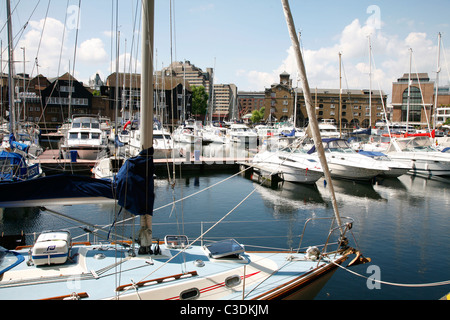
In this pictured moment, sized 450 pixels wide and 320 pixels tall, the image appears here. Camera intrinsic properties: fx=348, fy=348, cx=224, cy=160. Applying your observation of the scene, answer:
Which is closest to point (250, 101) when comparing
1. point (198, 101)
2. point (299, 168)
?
point (198, 101)

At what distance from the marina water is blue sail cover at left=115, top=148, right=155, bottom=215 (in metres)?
0.53

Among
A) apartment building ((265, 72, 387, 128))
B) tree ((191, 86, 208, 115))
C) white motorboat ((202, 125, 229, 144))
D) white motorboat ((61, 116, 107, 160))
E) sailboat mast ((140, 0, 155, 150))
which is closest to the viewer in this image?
sailboat mast ((140, 0, 155, 150))

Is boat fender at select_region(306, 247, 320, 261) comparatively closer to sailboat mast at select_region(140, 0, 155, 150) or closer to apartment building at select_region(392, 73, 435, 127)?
sailboat mast at select_region(140, 0, 155, 150)

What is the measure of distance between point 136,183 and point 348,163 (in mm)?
→ 26644

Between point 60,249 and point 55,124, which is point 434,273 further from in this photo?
point 55,124

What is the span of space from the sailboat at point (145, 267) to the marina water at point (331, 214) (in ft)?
2.67

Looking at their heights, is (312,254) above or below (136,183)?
below

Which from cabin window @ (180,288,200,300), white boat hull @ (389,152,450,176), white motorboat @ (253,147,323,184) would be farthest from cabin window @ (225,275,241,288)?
white boat hull @ (389,152,450,176)

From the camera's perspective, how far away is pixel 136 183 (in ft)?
26.4

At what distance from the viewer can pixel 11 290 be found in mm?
6793

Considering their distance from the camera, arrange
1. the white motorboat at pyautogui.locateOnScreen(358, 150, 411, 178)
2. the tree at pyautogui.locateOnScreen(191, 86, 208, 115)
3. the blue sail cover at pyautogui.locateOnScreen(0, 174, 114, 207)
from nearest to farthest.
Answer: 1. the blue sail cover at pyautogui.locateOnScreen(0, 174, 114, 207)
2. the white motorboat at pyautogui.locateOnScreen(358, 150, 411, 178)
3. the tree at pyautogui.locateOnScreen(191, 86, 208, 115)

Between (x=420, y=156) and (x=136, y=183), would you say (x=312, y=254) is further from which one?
(x=420, y=156)

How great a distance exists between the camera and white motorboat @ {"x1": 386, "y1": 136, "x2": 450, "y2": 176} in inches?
1352

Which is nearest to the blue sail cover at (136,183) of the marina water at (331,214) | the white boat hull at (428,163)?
the marina water at (331,214)
